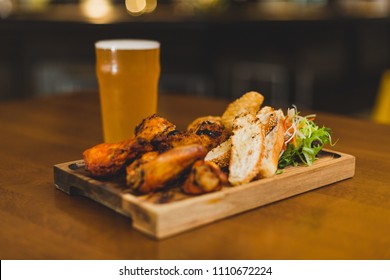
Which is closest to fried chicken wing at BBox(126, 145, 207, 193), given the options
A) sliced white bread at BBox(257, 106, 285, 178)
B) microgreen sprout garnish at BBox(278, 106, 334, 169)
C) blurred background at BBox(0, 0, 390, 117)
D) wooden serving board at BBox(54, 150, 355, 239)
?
wooden serving board at BBox(54, 150, 355, 239)

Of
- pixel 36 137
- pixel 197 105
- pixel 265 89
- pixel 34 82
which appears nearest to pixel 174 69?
pixel 265 89

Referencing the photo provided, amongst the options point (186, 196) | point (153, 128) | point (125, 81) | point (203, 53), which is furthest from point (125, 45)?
point (203, 53)

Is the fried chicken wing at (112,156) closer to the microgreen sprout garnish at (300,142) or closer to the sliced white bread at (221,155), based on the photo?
the sliced white bread at (221,155)

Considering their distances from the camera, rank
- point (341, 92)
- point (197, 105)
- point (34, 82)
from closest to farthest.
→ point (197, 105)
point (34, 82)
point (341, 92)

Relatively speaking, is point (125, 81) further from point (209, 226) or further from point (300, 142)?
point (209, 226)

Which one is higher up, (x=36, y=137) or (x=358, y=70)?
(x=36, y=137)

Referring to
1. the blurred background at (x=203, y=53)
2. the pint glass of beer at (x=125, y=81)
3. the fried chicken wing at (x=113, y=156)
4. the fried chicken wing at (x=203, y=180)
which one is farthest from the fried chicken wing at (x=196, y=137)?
the blurred background at (x=203, y=53)
